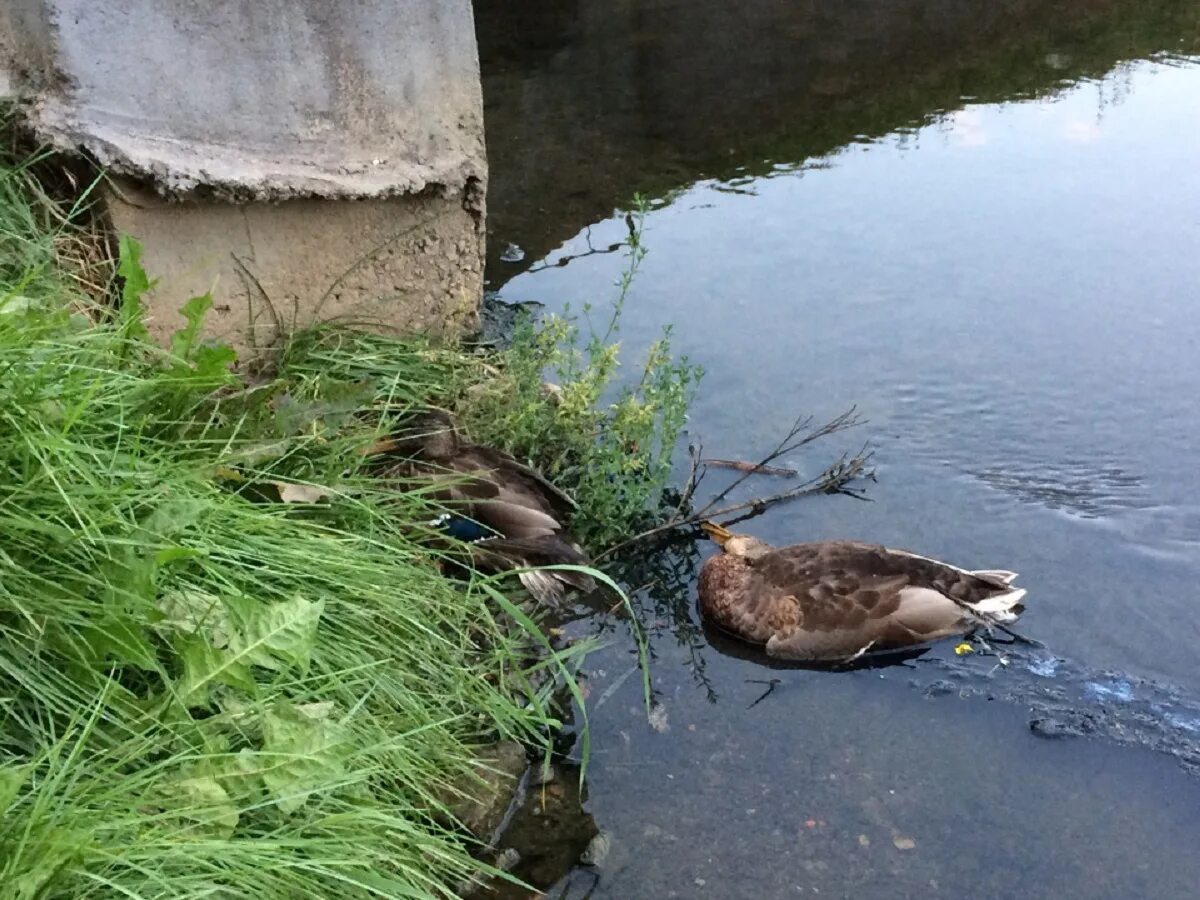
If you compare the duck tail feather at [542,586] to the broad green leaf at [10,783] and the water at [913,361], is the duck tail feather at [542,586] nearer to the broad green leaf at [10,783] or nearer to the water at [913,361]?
the water at [913,361]

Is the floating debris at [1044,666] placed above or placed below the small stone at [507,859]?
below

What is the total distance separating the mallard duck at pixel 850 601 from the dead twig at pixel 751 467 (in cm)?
67

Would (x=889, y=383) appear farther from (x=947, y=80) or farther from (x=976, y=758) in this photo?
(x=947, y=80)

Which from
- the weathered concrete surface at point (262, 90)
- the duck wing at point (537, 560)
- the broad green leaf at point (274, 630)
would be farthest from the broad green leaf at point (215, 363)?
the weathered concrete surface at point (262, 90)

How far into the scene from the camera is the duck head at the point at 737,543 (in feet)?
12.5

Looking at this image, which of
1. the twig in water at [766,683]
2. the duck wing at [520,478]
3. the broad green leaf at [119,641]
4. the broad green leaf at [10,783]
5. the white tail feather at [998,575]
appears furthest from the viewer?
the duck wing at [520,478]

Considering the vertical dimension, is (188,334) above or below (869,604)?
above

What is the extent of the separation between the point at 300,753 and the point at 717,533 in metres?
2.01

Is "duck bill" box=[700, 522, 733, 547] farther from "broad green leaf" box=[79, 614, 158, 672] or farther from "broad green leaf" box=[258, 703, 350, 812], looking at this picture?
"broad green leaf" box=[79, 614, 158, 672]

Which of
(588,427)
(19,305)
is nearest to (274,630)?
(19,305)

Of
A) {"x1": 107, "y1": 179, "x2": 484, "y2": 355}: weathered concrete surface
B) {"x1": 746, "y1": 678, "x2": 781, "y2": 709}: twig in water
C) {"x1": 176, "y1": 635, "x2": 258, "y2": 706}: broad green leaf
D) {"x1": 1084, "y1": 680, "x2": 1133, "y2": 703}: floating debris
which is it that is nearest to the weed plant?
{"x1": 107, "y1": 179, "x2": 484, "y2": 355}: weathered concrete surface

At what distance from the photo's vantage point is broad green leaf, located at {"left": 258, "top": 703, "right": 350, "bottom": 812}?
2.18m

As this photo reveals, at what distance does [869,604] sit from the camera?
3576 mm

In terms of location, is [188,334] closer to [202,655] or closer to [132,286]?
[132,286]
